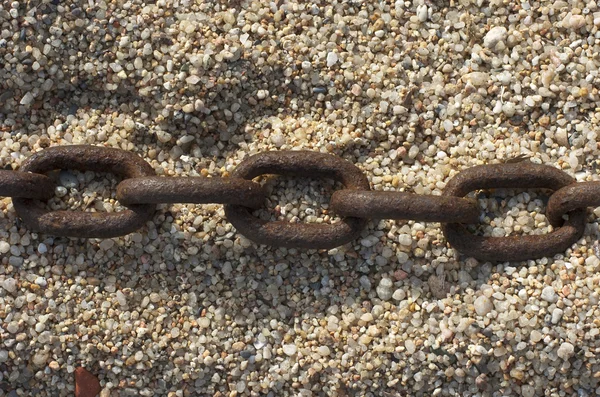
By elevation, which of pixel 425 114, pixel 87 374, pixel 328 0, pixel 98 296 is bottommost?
pixel 87 374

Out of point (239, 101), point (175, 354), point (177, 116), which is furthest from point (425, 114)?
point (175, 354)

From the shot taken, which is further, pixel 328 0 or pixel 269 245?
pixel 328 0

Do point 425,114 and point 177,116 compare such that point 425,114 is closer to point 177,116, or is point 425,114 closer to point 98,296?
point 177,116

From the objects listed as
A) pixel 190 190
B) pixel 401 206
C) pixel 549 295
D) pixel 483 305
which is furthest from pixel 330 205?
pixel 549 295

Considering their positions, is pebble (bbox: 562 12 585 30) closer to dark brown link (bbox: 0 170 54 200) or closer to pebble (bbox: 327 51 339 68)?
pebble (bbox: 327 51 339 68)

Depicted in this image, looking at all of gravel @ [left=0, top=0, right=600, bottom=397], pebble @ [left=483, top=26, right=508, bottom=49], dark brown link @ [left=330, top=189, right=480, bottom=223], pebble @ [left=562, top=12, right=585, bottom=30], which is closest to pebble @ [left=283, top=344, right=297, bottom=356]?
gravel @ [left=0, top=0, right=600, bottom=397]

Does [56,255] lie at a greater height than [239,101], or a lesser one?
lesser

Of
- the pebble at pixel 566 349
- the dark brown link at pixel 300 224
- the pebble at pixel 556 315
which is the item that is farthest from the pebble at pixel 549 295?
the dark brown link at pixel 300 224
